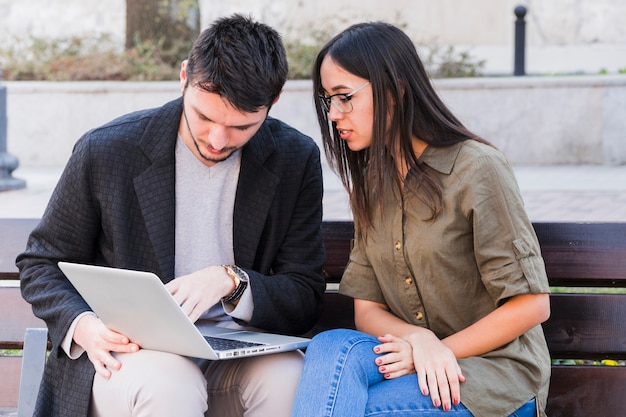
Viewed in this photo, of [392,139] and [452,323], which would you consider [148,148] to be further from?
[452,323]

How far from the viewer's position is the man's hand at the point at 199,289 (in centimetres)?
255

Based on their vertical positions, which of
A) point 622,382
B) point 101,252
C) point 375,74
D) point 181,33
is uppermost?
point 181,33

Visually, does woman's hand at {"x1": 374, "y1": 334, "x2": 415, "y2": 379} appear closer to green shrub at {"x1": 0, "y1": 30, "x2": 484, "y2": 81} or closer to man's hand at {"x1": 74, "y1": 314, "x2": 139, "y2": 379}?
man's hand at {"x1": 74, "y1": 314, "x2": 139, "y2": 379}

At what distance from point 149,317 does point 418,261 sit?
73 centimetres

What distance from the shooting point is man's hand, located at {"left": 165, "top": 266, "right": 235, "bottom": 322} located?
2549 millimetres

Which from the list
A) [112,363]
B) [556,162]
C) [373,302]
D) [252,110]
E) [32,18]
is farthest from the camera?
[32,18]

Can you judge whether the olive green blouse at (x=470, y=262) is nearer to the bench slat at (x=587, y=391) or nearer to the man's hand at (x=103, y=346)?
the bench slat at (x=587, y=391)

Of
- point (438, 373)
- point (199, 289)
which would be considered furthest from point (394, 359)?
point (199, 289)

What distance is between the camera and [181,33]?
11891 millimetres

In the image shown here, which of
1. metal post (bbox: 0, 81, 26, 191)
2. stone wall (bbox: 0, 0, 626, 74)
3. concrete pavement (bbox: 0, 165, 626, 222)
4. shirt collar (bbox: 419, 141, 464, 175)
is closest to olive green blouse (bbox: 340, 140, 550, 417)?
shirt collar (bbox: 419, 141, 464, 175)

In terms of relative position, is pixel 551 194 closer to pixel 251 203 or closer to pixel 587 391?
pixel 587 391

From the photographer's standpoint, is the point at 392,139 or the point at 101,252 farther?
the point at 101,252

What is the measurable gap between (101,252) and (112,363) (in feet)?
1.63

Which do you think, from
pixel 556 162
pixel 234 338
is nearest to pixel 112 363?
pixel 234 338
